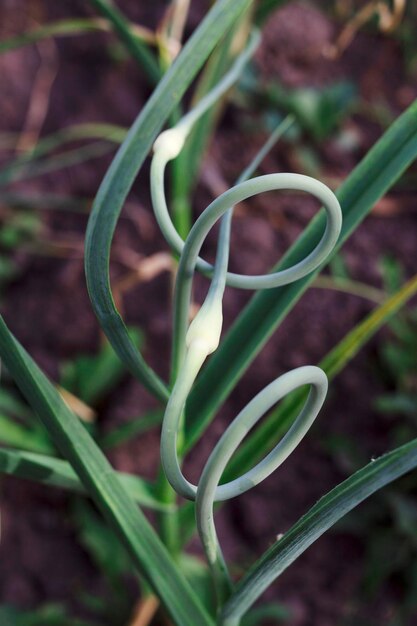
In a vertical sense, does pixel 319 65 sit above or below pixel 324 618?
above

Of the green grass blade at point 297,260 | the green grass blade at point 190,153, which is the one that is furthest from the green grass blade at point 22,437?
the green grass blade at point 297,260

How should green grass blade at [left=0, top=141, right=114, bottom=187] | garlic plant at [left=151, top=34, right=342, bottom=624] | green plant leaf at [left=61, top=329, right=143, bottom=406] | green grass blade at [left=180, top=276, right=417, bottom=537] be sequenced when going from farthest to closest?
1. green grass blade at [left=0, top=141, right=114, bottom=187]
2. green plant leaf at [left=61, top=329, right=143, bottom=406]
3. green grass blade at [left=180, top=276, right=417, bottom=537]
4. garlic plant at [left=151, top=34, right=342, bottom=624]

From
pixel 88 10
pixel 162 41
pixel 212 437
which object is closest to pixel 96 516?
pixel 212 437

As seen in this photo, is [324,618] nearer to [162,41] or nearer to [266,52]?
[162,41]

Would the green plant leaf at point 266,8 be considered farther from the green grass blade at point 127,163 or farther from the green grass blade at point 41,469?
the green grass blade at point 41,469

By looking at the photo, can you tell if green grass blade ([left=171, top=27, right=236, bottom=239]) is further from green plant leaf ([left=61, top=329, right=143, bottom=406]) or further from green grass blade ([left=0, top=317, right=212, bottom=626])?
green grass blade ([left=0, top=317, right=212, bottom=626])

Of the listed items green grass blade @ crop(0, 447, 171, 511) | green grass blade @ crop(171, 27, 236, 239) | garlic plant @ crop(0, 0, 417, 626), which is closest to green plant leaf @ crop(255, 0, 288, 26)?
green grass blade @ crop(171, 27, 236, 239)

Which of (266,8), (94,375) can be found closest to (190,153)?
(266,8)
